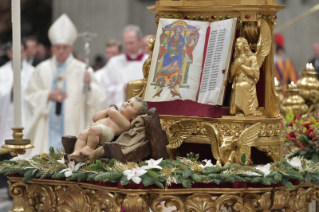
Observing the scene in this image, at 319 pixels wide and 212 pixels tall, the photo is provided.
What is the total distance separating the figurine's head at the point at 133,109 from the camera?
17.0 feet

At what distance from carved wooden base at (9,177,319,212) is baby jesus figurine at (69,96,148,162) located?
7.7 inches

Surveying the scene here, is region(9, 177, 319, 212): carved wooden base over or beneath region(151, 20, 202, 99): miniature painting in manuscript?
beneath

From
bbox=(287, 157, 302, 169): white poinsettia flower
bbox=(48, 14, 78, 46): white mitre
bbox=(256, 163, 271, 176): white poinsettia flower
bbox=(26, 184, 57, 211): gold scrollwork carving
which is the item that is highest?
bbox=(48, 14, 78, 46): white mitre

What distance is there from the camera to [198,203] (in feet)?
15.8

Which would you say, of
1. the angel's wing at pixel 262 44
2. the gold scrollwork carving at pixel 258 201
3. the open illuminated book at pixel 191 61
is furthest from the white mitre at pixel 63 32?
the gold scrollwork carving at pixel 258 201

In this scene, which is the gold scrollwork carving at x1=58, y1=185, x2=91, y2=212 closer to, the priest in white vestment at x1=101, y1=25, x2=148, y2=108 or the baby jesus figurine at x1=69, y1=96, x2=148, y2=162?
the baby jesus figurine at x1=69, y1=96, x2=148, y2=162

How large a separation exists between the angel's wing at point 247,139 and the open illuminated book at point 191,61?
0.81 feet

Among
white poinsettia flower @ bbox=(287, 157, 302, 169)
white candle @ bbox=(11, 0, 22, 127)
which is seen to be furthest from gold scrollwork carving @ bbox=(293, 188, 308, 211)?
white candle @ bbox=(11, 0, 22, 127)

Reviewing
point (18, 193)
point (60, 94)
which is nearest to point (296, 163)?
point (18, 193)

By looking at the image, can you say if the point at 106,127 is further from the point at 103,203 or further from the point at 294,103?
the point at 294,103

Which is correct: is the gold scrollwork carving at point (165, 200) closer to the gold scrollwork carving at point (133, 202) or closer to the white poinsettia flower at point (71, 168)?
the gold scrollwork carving at point (133, 202)

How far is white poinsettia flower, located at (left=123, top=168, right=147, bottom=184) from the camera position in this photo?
4.62 metres

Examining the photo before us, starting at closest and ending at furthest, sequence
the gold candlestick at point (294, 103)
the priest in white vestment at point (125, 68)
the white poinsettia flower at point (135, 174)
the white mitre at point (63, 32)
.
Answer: the white poinsettia flower at point (135, 174), the gold candlestick at point (294, 103), the white mitre at point (63, 32), the priest in white vestment at point (125, 68)

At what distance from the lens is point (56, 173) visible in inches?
199
